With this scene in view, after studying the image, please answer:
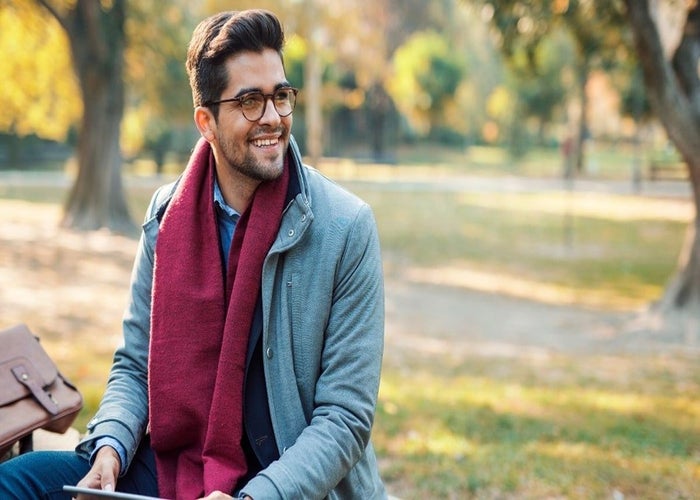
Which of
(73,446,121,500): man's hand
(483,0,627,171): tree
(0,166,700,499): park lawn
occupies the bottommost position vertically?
(0,166,700,499): park lawn

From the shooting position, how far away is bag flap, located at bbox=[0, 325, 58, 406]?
2373 millimetres

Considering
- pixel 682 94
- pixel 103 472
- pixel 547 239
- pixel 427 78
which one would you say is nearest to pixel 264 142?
pixel 103 472

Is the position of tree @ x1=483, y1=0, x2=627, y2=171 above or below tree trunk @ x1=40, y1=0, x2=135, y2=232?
above

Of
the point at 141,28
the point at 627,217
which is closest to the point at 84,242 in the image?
the point at 141,28

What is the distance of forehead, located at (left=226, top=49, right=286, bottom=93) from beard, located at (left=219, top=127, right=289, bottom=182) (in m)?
0.12

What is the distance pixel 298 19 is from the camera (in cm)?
2023

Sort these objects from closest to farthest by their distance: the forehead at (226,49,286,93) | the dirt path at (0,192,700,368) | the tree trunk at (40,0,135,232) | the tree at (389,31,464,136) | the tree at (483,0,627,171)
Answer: the forehead at (226,49,286,93) < the dirt path at (0,192,700,368) < the tree at (483,0,627,171) < the tree trunk at (40,0,135,232) < the tree at (389,31,464,136)

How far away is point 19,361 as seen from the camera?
2.44 meters

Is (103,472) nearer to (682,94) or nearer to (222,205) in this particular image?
(222,205)

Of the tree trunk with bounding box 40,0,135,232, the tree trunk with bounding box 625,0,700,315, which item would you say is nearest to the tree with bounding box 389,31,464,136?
the tree trunk with bounding box 40,0,135,232

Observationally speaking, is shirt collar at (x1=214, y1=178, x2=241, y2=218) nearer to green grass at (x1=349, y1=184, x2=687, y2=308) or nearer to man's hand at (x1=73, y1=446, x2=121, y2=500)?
man's hand at (x1=73, y1=446, x2=121, y2=500)

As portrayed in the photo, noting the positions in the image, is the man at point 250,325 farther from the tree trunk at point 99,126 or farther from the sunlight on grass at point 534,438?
the tree trunk at point 99,126

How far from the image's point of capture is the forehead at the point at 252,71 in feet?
6.77

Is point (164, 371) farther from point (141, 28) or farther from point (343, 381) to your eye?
point (141, 28)
